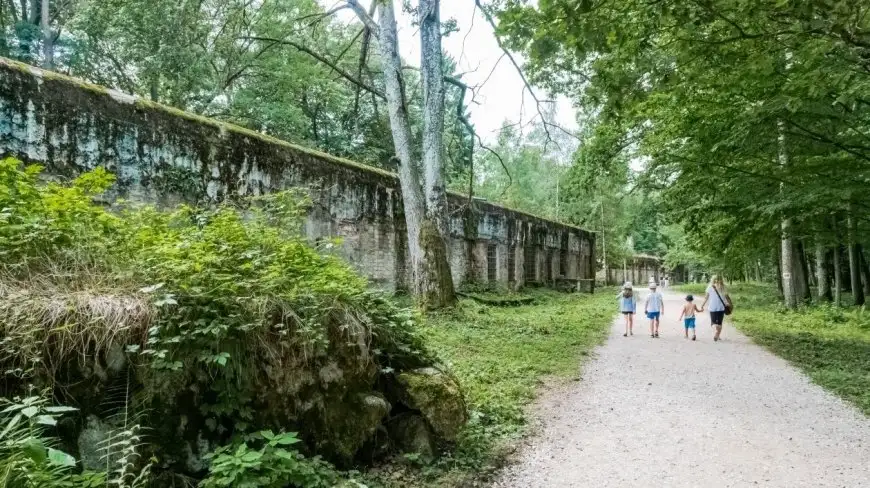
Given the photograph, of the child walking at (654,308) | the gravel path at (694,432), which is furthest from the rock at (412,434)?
the child walking at (654,308)

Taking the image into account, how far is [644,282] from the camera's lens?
169 feet

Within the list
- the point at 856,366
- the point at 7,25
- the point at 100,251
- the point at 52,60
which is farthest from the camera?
the point at 7,25

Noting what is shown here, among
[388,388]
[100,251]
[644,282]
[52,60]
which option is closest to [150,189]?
[100,251]

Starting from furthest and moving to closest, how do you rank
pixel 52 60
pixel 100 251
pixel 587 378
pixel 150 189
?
1. pixel 52 60
2. pixel 150 189
3. pixel 587 378
4. pixel 100 251

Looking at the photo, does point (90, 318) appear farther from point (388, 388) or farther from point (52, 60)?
point (52, 60)

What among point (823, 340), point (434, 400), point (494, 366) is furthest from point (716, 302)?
point (434, 400)

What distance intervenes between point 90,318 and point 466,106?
1090 cm

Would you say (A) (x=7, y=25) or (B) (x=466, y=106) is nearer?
(B) (x=466, y=106)

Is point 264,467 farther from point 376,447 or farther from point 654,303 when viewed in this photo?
point 654,303

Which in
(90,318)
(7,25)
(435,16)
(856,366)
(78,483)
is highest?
(7,25)

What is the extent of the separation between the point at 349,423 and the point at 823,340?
1118 centimetres

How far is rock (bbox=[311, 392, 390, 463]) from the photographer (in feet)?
12.5

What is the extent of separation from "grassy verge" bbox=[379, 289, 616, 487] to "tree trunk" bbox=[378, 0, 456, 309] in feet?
2.57

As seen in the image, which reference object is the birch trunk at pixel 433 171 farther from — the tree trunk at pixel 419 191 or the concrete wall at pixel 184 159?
the concrete wall at pixel 184 159
